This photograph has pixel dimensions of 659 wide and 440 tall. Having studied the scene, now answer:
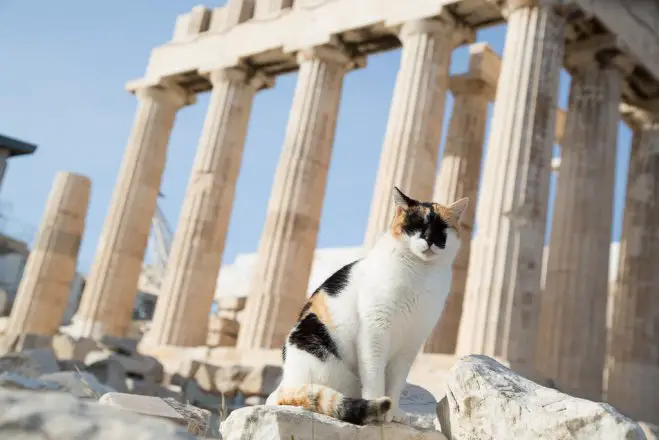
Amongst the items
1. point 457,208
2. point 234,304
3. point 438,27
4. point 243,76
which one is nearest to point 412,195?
point 438,27

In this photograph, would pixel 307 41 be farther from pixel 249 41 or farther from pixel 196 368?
pixel 196 368

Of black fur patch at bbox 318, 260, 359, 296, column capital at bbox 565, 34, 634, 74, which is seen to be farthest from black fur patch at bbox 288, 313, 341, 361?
column capital at bbox 565, 34, 634, 74

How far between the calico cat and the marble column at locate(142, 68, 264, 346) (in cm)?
2358

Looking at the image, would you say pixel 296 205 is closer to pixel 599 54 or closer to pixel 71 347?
pixel 71 347

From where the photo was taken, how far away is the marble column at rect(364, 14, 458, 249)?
24.4 metres

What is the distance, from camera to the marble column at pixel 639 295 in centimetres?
2578

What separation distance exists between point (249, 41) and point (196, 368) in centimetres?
1423

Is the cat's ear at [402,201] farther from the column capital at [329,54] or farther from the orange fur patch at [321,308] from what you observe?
the column capital at [329,54]

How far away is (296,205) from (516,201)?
344 inches

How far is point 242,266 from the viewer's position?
54562mm

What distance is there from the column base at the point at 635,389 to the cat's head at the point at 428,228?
2085cm

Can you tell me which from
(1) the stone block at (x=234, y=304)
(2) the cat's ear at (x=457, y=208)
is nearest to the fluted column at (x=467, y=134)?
(1) the stone block at (x=234, y=304)

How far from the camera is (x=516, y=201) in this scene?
2178 cm

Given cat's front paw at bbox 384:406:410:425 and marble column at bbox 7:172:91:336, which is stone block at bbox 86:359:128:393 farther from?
cat's front paw at bbox 384:406:410:425
